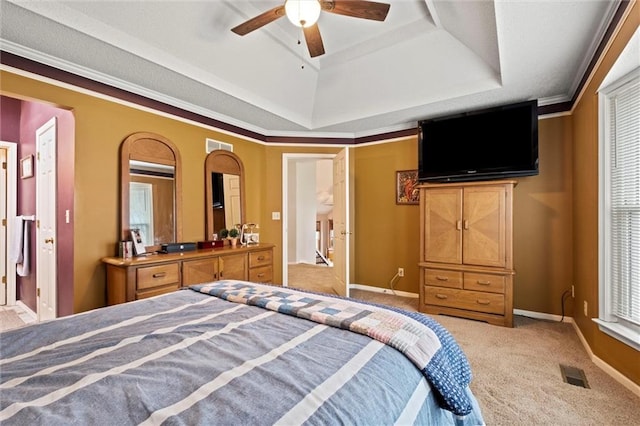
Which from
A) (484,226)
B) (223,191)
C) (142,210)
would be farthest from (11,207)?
(484,226)

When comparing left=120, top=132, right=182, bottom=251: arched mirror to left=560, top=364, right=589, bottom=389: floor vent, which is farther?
left=120, top=132, right=182, bottom=251: arched mirror

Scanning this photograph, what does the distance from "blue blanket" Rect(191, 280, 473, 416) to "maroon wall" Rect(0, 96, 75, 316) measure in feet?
6.22

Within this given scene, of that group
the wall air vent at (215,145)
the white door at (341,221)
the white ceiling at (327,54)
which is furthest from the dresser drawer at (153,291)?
the white door at (341,221)

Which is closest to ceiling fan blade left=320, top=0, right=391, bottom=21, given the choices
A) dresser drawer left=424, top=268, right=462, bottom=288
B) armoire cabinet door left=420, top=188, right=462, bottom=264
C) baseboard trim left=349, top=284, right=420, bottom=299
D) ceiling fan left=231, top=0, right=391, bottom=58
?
ceiling fan left=231, top=0, right=391, bottom=58

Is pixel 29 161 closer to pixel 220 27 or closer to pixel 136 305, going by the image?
pixel 220 27

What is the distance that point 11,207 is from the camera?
12.5ft

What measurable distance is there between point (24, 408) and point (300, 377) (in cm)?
66

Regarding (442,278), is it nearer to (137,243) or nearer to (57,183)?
(137,243)

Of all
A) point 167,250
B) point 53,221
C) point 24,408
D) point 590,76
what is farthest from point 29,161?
point 590,76

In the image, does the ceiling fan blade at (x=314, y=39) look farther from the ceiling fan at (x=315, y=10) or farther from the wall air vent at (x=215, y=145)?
the wall air vent at (x=215, y=145)

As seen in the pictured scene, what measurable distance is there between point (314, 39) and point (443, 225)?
7.82ft

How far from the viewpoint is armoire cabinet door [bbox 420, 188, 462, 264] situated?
3365mm

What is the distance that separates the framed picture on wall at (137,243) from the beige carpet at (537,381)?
292 cm

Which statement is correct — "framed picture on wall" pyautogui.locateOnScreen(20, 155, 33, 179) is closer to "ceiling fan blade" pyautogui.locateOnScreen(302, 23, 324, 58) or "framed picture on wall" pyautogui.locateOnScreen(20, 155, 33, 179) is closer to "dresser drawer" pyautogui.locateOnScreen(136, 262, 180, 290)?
"dresser drawer" pyautogui.locateOnScreen(136, 262, 180, 290)
